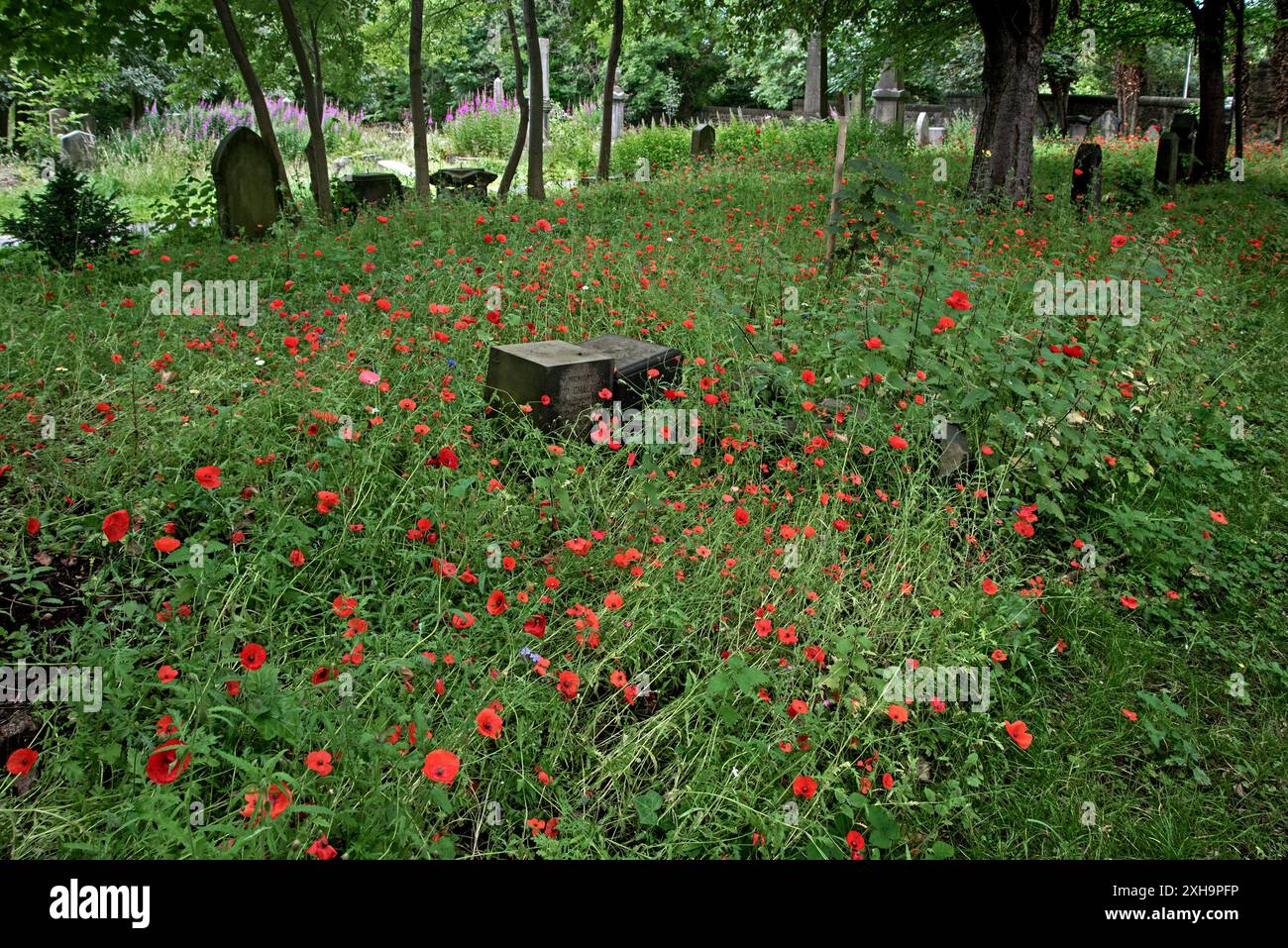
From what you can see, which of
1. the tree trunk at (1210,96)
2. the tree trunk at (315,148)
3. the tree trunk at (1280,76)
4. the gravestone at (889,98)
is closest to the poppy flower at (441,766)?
the tree trunk at (315,148)

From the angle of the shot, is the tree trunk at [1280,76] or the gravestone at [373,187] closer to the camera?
the gravestone at [373,187]

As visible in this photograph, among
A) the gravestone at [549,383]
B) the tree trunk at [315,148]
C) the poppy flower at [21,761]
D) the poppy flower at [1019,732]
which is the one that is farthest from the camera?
the tree trunk at [315,148]

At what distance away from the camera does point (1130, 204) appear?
9438mm

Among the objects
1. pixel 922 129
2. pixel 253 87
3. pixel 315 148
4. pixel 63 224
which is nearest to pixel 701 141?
pixel 315 148

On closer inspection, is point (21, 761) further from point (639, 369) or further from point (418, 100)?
point (418, 100)

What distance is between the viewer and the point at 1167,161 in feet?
37.8

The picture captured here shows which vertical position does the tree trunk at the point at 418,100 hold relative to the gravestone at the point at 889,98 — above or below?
below

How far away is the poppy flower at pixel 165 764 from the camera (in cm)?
171

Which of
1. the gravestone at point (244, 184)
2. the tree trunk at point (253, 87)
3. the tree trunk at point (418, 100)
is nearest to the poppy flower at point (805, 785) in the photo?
the gravestone at point (244, 184)

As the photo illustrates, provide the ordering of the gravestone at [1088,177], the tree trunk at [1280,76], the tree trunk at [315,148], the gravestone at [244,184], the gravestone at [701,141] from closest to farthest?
the gravestone at [244,184], the tree trunk at [315,148], the gravestone at [1088,177], the gravestone at [701,141], the tree trunk at [1280,76]

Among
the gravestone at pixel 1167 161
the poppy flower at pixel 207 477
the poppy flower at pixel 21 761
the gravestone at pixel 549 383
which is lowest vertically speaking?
the poppy flower at pixel 21 761

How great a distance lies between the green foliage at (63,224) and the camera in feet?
19.9

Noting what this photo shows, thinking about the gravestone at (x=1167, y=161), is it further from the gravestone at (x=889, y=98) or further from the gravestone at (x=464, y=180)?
the gravestone at (x=464, y=180)

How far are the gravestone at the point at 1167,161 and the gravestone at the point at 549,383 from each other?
11.0 meters
